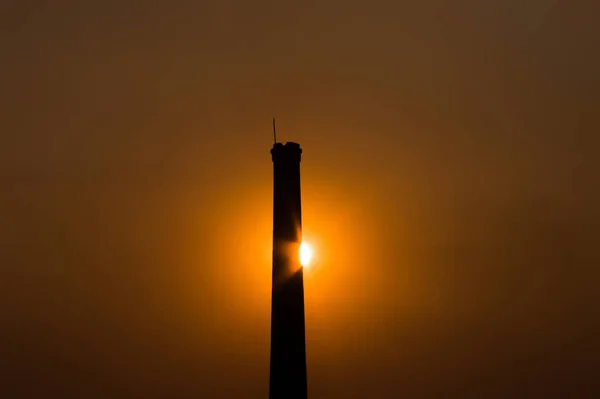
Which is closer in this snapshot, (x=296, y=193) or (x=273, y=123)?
(x=296, y=193)

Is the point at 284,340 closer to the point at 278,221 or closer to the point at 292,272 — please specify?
the point at 292,272

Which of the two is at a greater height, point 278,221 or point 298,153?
point 298,153

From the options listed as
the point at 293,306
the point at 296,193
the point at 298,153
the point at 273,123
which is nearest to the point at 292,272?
the point at 293,306

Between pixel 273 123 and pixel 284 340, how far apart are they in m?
11.0

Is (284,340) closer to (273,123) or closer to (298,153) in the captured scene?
(298,153)

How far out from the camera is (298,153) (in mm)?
21500

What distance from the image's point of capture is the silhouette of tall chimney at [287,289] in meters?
19.1

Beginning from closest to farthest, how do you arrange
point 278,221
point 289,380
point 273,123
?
point 289,380 < point 278,221 < point 273,123

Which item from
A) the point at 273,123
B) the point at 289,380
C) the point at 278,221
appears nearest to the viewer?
the point at 289,380

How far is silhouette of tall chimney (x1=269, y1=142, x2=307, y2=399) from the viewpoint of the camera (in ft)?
62.6

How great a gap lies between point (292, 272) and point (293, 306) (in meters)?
1.07

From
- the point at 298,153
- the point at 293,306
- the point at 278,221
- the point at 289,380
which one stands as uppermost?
the point at 298,153

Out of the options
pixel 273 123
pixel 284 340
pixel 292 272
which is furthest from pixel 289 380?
pixel 273 123

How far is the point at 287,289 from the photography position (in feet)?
65.1
